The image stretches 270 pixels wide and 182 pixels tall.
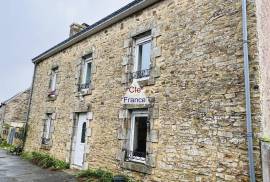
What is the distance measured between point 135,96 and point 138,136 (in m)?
1.11

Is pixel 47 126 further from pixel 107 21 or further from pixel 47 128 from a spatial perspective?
pixel 107 21

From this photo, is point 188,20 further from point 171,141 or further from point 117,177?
point 117,177

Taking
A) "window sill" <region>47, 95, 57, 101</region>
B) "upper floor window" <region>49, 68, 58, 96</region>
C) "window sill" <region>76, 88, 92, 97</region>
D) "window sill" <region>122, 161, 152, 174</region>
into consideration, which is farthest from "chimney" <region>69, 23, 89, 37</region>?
"window sill" <region>122, 161, 152, 174</region>

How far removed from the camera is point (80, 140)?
8828 mm

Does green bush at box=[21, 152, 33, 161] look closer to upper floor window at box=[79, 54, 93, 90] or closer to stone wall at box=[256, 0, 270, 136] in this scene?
upper floor window at box=[79, 54, 93, 90]

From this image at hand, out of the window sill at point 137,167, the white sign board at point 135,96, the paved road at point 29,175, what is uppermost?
the white sign board at point 135,96

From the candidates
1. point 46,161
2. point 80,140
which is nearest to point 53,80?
point 46,161

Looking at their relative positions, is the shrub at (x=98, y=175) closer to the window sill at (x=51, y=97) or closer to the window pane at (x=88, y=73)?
the window pane at (x=88, y=73)

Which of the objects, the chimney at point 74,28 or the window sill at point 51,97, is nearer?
the window sill at point 51,97

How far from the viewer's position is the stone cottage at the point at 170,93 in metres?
4.49

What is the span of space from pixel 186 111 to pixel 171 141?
77cm

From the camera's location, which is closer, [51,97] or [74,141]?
[74,141]

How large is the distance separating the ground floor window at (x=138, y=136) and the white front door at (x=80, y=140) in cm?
259

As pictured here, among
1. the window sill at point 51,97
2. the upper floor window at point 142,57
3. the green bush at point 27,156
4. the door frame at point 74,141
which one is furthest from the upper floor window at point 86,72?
the green bush at point 27,156
